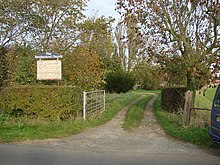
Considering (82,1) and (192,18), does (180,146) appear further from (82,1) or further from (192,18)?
(82,1)

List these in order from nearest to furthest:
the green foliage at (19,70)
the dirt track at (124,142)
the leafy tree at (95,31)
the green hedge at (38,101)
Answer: the dirt track at (124,142) < the green hedge at (38,101) < the green foliage at (19,70) < the leafy tree at (95,31)

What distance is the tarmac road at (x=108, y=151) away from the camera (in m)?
5.43

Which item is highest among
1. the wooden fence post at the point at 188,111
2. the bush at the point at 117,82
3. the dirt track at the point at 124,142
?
the bush at the point at 117,82

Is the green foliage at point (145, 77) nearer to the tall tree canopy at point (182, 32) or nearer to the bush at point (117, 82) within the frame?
the bush at point (117, 82)

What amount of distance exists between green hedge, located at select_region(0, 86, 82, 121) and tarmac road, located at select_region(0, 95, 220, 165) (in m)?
2.18

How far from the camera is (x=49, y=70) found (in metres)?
11.7

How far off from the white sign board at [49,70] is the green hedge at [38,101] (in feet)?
5.33

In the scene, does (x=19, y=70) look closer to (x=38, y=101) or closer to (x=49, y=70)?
(x=49, y=70)

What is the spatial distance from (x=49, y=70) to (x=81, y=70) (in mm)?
2363

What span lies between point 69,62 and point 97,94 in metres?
2.58

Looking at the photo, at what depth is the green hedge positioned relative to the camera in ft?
32.8

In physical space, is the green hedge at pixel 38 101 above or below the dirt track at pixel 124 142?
above

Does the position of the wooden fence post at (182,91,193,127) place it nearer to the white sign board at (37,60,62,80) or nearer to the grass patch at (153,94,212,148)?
the grass patch at (153,94,212,148)

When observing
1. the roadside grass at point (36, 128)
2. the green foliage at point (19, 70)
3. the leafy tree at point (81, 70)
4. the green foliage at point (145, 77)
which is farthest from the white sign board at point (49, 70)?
the green foliage at point (145, 77)
